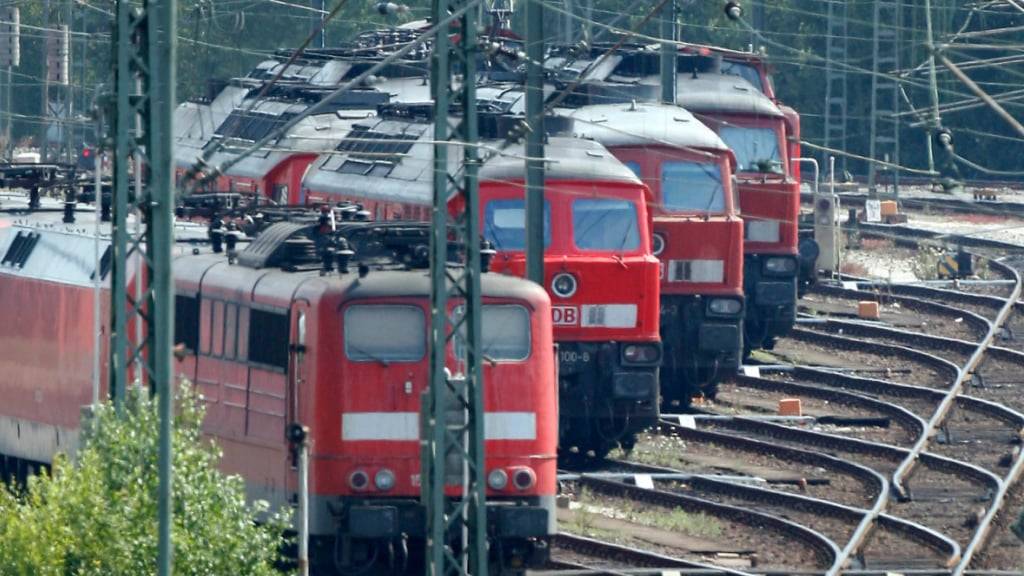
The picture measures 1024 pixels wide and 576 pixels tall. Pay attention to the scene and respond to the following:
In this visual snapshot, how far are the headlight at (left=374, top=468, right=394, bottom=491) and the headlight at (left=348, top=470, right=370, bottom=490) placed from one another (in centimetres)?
7

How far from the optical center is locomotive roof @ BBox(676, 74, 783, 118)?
1077 inches

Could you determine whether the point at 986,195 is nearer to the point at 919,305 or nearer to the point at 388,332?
the point at 919,305

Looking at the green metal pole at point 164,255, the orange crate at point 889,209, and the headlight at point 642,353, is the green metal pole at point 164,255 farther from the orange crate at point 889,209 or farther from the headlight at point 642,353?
the orange crate at point 889,209

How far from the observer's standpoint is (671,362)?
23.8 metres

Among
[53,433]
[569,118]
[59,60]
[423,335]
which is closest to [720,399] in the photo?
[569,118]

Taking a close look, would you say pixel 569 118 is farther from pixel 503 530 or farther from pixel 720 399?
pixel 503 530

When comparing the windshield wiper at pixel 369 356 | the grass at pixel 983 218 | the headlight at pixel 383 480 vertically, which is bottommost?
the headlight at pixel 383 480

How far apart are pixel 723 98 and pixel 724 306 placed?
5.07 meters

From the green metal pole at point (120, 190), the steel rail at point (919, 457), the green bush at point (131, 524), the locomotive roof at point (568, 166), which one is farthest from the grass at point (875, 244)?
the green bush at point (131, 524)

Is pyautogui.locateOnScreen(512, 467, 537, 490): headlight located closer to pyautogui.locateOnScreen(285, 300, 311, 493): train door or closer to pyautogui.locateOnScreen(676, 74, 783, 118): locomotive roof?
pyautogui.locateOnScreen(285, 300, 311, 493): train door

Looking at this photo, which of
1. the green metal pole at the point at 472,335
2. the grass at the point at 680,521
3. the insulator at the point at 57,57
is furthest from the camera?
the insulator at the point at 57,57

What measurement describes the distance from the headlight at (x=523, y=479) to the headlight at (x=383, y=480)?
864 millimetres

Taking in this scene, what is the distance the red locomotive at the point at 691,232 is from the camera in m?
23.3

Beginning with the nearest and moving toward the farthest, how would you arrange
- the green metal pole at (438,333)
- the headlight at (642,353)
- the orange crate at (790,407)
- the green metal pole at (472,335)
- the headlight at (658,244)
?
the green metal pole at (438,333)
the green metal pole at (472,335)
the headlight at (642,353)
the headlight at (658,244)
the orange crate at (790,407)
